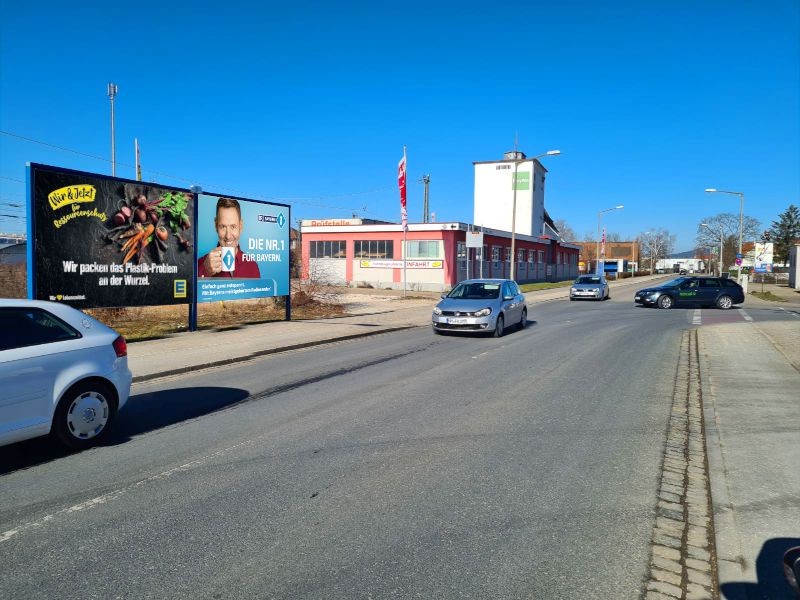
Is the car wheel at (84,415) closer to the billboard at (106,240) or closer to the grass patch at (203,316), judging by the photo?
the billboard at (106,240)

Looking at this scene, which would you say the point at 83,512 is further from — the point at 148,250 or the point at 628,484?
the point at 148,250

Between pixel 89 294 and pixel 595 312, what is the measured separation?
64.0 ft

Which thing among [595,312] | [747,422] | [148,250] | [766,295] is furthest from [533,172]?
[747,422]

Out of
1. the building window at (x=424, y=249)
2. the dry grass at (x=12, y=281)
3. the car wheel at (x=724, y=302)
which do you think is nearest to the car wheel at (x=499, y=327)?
the dry grass at (x=12, y=281)

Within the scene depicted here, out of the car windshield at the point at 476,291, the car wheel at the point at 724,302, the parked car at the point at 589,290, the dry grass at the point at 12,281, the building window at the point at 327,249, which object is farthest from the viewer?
the building window at the point at 327,249

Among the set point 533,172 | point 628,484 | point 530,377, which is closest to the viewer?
point 628,484

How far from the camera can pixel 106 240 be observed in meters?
12.9

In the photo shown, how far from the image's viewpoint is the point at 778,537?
3.80 metres

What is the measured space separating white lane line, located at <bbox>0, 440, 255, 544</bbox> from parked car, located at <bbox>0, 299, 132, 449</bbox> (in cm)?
124

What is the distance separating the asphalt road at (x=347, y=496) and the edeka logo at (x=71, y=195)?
521 centimetres

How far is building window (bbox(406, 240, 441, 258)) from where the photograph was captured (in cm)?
4112

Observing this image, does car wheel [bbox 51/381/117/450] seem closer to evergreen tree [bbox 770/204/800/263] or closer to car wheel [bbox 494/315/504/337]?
car wheel [bbox 494/315/504/337]

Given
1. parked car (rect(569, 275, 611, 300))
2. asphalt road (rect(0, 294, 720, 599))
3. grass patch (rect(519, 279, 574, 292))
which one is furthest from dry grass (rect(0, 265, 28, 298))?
grass patch (rect(519, 279, 574, 292))

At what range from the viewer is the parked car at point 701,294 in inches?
1090
